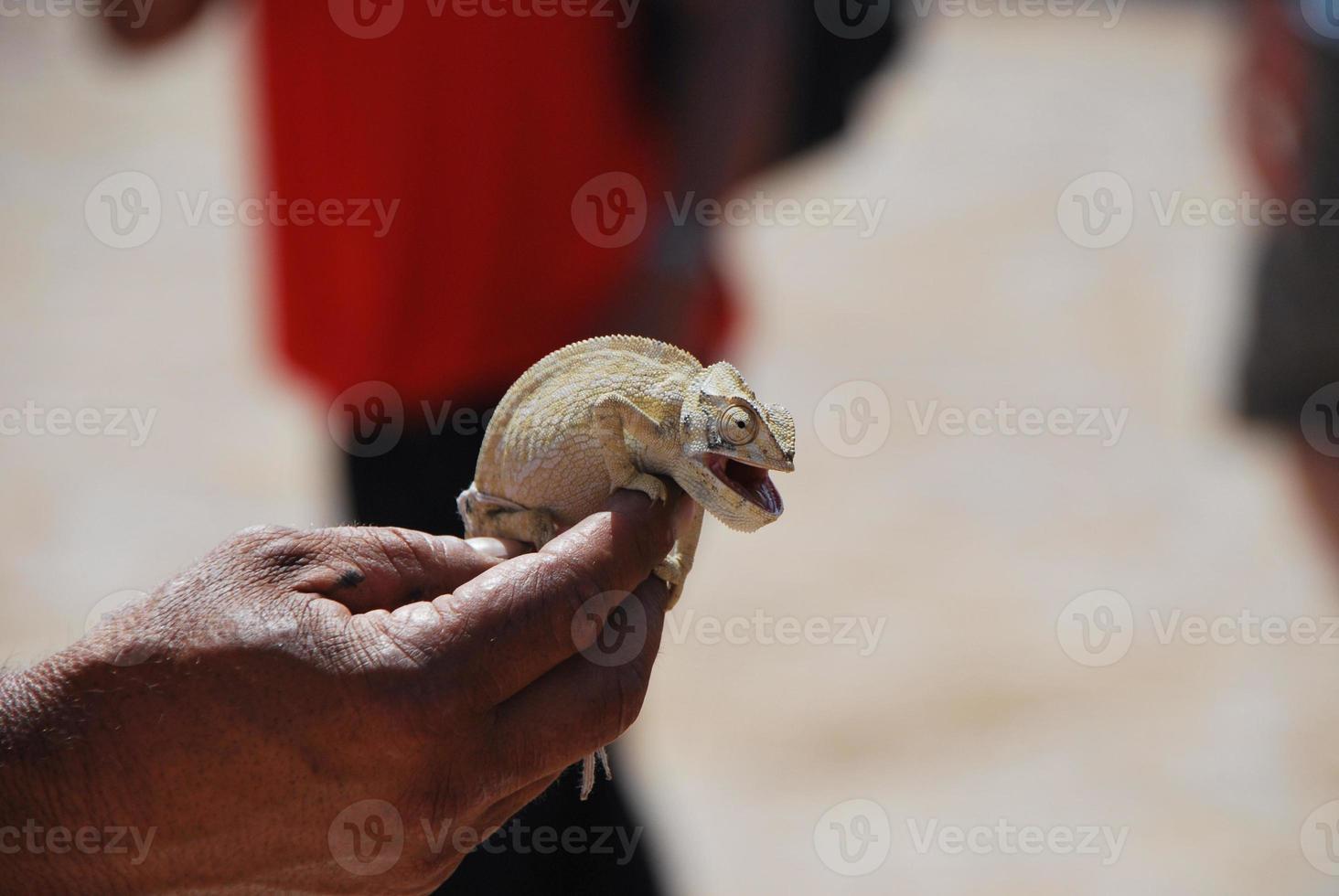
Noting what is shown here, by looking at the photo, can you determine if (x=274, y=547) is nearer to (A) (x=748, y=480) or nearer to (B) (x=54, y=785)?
(B) (x=54, y=785)

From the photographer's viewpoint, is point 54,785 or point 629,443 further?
point 629,443

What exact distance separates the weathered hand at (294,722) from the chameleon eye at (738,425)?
0.29 m

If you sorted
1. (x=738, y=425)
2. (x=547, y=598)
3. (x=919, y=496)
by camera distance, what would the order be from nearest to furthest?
(x=547, y=598), (x=738, y=425), (x=919, y=496)

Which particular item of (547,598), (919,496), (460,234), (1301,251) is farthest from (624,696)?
(1301,251)

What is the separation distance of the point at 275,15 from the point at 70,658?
228cm

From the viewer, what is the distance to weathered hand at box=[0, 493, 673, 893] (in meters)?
1.85

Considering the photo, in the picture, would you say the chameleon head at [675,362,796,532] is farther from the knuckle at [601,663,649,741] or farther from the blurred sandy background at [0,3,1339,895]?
the blurred sandy background at [0,3,1339,895]

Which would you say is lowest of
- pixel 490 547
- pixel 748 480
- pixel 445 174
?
pixel 490 547

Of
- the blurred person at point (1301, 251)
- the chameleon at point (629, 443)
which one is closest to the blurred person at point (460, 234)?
the chameleon at point (629, 443)

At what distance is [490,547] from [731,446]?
0.48 meters

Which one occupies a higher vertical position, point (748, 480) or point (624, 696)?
point (748, 480)

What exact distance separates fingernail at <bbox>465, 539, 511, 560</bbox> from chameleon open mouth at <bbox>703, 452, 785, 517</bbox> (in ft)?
1.34

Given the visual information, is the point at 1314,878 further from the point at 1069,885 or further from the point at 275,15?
the point at 275,15

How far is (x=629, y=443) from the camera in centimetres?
226
